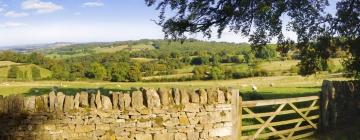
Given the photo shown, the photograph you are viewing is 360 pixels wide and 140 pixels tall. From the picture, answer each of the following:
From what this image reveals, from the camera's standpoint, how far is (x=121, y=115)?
34.7ft

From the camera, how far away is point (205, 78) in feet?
222

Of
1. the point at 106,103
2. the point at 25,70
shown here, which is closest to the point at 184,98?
the point at 106,103

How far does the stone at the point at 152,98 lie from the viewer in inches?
423

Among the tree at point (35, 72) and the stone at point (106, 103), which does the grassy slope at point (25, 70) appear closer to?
the tree at point (35, 72)

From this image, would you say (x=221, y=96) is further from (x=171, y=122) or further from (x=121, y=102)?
(x=121, y=102)

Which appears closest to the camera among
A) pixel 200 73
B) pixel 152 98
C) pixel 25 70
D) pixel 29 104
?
pixel 29 104

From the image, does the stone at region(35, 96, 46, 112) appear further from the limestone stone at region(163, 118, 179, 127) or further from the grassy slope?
the grassy slope

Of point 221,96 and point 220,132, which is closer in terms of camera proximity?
point 221,96

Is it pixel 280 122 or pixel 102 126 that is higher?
pixel 102 126

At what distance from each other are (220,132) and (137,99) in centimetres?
261

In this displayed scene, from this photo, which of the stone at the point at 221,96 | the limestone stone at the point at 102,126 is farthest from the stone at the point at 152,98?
the stone at the point at 221,96

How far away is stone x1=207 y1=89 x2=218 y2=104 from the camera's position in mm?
11406

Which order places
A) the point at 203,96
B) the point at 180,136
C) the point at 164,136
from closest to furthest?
the point at 164,136
the point at 180,136
the point at 203,96

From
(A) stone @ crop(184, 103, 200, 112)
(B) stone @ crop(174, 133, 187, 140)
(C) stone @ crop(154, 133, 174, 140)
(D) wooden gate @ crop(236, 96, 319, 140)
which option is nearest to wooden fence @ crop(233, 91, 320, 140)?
(D) wooden gate @ crop(236, 96, 319, 140)
